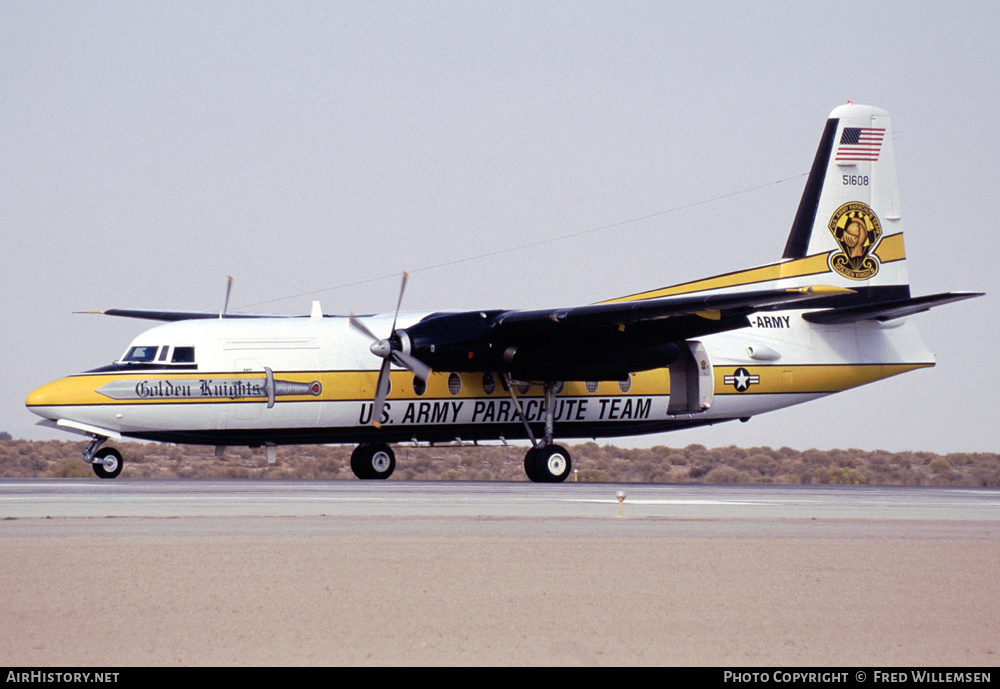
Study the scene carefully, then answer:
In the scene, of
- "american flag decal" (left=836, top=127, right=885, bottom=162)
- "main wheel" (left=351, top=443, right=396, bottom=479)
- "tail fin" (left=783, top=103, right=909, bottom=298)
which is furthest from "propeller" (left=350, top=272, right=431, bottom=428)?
"american flag decal" (left=836, top=127, right=885, bottom=162)

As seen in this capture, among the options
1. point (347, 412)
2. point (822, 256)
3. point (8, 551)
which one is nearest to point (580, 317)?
point (347, 412)

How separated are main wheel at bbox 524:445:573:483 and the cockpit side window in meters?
8.85

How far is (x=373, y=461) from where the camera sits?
27.5 meters

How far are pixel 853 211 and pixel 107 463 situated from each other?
21157mm

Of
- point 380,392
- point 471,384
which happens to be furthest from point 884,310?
point 380,392

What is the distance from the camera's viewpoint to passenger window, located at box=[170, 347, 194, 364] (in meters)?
24.1

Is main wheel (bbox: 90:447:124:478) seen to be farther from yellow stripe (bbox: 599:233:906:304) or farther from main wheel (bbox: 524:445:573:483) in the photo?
yellow stripe (bbox: 599:233:906:304)

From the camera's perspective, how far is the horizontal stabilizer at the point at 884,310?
24569mm

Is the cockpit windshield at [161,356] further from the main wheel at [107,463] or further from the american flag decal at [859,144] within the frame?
the american flag decal at [859,144]

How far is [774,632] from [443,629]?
2.40m

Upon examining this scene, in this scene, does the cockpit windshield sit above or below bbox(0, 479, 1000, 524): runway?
above

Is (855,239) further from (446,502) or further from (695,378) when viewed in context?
(446,502)

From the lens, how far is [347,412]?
25094 millimetres
